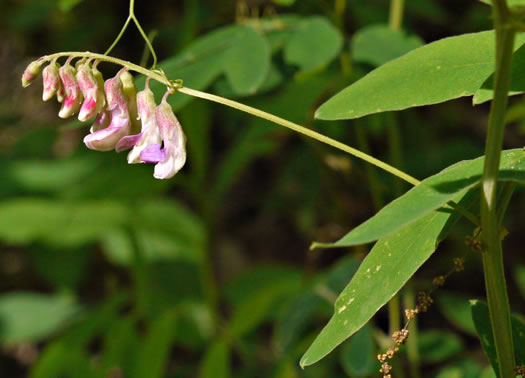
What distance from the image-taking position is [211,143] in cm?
419

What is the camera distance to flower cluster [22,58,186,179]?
969 mm

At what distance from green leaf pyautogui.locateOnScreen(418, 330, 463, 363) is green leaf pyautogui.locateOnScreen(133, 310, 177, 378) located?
74cm

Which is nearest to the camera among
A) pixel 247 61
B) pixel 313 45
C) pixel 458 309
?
pixel 247 61

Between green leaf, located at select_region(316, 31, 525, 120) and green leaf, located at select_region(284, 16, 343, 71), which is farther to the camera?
green leaf, located at select_region(284, 16, 343, 71)

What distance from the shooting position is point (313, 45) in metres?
1.67

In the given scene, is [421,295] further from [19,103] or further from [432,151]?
[19,103]

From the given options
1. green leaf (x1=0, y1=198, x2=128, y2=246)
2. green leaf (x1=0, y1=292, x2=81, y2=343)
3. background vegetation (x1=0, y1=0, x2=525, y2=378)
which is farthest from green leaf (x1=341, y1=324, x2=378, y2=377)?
green leaf (x1=0, y1=198, x2=128, y2=246)

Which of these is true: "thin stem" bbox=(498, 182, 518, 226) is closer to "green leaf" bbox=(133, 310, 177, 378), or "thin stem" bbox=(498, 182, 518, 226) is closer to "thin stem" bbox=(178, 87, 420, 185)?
"thin stem" bbox=(178, 87, 420, 185)

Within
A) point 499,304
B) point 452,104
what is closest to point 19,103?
point 452,104

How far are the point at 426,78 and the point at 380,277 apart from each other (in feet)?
0.99

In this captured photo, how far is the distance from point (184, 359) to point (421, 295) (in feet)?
8.74

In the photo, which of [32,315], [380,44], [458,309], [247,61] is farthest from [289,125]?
[32,315]

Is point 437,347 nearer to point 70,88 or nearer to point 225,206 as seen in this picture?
point 70,88

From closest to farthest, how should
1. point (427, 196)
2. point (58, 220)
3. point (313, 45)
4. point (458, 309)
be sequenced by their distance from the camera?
point (427, 196) → point (313, 45) → point (458, 309) → point (58, 220)
